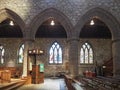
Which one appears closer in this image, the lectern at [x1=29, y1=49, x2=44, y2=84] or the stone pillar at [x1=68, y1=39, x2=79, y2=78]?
the lectern at [x1=29, y1=49, x2=44, y2=84]

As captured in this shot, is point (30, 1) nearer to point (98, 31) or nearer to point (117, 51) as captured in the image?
point (117, 51)

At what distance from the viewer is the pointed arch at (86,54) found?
78.9ft

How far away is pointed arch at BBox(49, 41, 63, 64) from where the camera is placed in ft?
79.0

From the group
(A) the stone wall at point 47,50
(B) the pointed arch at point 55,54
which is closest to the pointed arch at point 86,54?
(A) the stone wall at point 47,50

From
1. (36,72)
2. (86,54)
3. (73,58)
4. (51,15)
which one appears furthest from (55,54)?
(36,72)

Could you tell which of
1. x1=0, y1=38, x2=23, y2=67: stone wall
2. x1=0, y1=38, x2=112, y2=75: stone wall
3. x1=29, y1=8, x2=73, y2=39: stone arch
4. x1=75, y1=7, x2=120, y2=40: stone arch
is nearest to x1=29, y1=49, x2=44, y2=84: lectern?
x1=29, y1=8, x2=73, y2=39: stone arch

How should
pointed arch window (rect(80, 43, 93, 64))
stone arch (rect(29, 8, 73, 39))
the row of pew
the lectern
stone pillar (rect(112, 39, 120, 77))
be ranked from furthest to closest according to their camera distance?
pointed arch window (rect(80, 43, 93, 64))
stone arch (rect(29, 8, 73, 39))
stone pillar (rect(112, 39, 120, 77))
the lectern
the row of pew

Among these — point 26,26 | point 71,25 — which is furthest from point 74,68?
point 26,26

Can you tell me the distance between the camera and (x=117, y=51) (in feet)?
53.1

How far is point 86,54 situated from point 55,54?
3262 millimetres

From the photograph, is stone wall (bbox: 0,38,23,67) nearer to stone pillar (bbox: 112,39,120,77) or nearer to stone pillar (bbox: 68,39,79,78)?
stone pillar (bbox: 68,39,79,78)

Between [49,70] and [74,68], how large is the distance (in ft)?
25.9

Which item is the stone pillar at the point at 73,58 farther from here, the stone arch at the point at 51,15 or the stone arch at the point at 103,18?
the stone arch at the point at 103,18

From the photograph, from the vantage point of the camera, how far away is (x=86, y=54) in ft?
79.3
